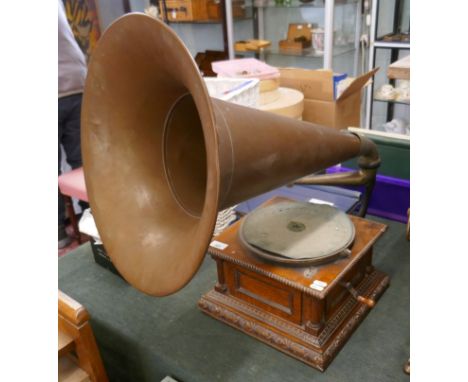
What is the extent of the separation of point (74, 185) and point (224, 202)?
5.94 feet

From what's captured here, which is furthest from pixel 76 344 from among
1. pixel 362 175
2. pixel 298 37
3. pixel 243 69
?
pixel 298 37

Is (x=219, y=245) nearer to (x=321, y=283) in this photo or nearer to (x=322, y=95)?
(x=321, y=283)

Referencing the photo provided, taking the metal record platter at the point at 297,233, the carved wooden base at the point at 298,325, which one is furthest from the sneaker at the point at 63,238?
the metal record platter at the point at 297,233

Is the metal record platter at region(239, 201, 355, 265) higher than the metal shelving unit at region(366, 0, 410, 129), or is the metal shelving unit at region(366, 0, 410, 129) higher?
the metal shelving unit at region(366, 0, 410, 129)

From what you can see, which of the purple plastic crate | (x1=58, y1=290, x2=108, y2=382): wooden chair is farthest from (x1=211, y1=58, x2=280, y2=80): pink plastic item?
(x1=58, y1=290, x2=108, y2=382): wooden chair

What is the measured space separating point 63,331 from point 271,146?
762mm

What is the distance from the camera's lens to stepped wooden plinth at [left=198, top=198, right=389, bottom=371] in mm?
1066

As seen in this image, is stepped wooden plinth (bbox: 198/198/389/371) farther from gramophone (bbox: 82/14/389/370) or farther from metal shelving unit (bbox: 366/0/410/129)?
metal shelving unit (bbox: 366/0/410/129)

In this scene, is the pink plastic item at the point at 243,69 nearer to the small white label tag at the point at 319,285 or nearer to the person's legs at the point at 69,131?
the person's legs at the point at 69,131

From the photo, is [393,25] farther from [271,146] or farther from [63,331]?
[63,331]

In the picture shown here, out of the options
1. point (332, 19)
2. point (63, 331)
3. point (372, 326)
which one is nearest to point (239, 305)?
point (372, 326)

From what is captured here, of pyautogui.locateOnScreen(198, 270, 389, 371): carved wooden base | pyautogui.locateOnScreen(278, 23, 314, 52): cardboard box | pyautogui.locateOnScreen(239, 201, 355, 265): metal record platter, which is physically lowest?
pyautogui.locateOnScreen(198, 270, 389, 371): carved wooden base

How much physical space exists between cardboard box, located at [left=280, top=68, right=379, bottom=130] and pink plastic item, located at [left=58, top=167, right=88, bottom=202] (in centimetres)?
134

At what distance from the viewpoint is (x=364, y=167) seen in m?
1.27
